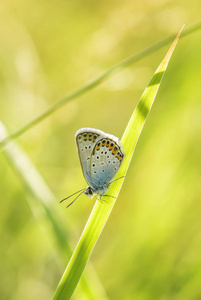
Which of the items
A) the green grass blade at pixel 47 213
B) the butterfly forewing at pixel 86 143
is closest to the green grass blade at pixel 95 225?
the green grass blade at pixel 47 213

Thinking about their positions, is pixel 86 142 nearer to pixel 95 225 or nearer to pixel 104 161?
pixel 104 161

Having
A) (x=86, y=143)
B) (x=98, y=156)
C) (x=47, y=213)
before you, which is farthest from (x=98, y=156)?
(x=47, y=213)

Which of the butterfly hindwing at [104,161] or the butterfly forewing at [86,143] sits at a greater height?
the butterfly forewing at [86,143]

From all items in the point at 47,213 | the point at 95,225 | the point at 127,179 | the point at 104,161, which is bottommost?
the point at 95,225

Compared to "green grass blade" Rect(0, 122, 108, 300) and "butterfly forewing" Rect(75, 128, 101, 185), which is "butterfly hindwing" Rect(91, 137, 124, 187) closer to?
"butterfly forewing" Rect(75, 128, 101, 185)

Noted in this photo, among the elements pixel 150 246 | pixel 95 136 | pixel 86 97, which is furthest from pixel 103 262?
pixel 86 97

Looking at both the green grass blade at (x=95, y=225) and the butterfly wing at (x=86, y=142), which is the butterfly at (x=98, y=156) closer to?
the butterfly wing at (x=86, y=142)

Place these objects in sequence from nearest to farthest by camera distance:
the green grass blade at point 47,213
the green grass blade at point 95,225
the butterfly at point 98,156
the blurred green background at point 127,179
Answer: the green grass blade at point 95,225
the green grass blade at point 47,213
the butterfly at point 98,156
the blurred green background at point 127,179
